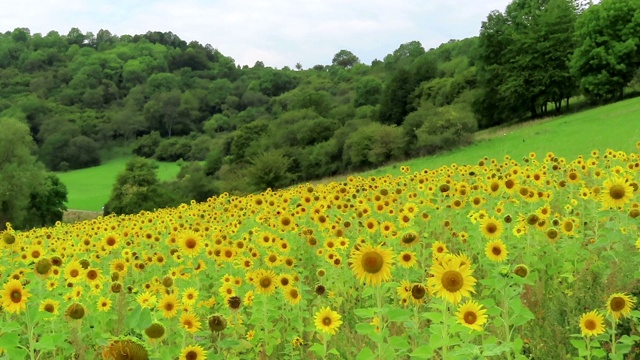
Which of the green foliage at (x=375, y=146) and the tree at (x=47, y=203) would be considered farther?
the tree at (x=47, y=203)

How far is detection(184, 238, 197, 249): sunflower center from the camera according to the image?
202 inches

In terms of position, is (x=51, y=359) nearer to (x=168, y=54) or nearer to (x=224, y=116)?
(x=224, y=116)

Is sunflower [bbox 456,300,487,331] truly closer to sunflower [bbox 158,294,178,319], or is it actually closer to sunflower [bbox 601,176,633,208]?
sunflower [bbox 158,294,178,319]

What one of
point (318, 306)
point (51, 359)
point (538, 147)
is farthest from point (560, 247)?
point (538, 147)

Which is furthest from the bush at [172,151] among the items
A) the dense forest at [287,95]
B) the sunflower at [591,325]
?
the sunflower at [591,325]

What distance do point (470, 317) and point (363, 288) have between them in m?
2.42

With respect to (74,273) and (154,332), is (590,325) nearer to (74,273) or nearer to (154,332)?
(154,332)

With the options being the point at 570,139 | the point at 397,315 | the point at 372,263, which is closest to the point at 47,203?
the point at 570,139

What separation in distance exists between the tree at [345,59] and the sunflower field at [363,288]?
134465mm

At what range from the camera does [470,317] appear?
269 centimetres

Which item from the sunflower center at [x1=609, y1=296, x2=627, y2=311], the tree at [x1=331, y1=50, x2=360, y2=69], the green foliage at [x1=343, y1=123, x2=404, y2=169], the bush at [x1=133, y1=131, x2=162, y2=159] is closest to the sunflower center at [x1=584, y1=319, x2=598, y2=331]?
the sunflower center at [x1=609, y1=296, x2=627, y2=311]

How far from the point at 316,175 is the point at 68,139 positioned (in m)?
58.6

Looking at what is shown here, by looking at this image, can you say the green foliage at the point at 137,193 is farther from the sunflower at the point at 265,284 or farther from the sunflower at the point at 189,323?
the sunflower at the point at 189,323

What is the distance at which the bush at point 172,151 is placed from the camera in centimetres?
8569
